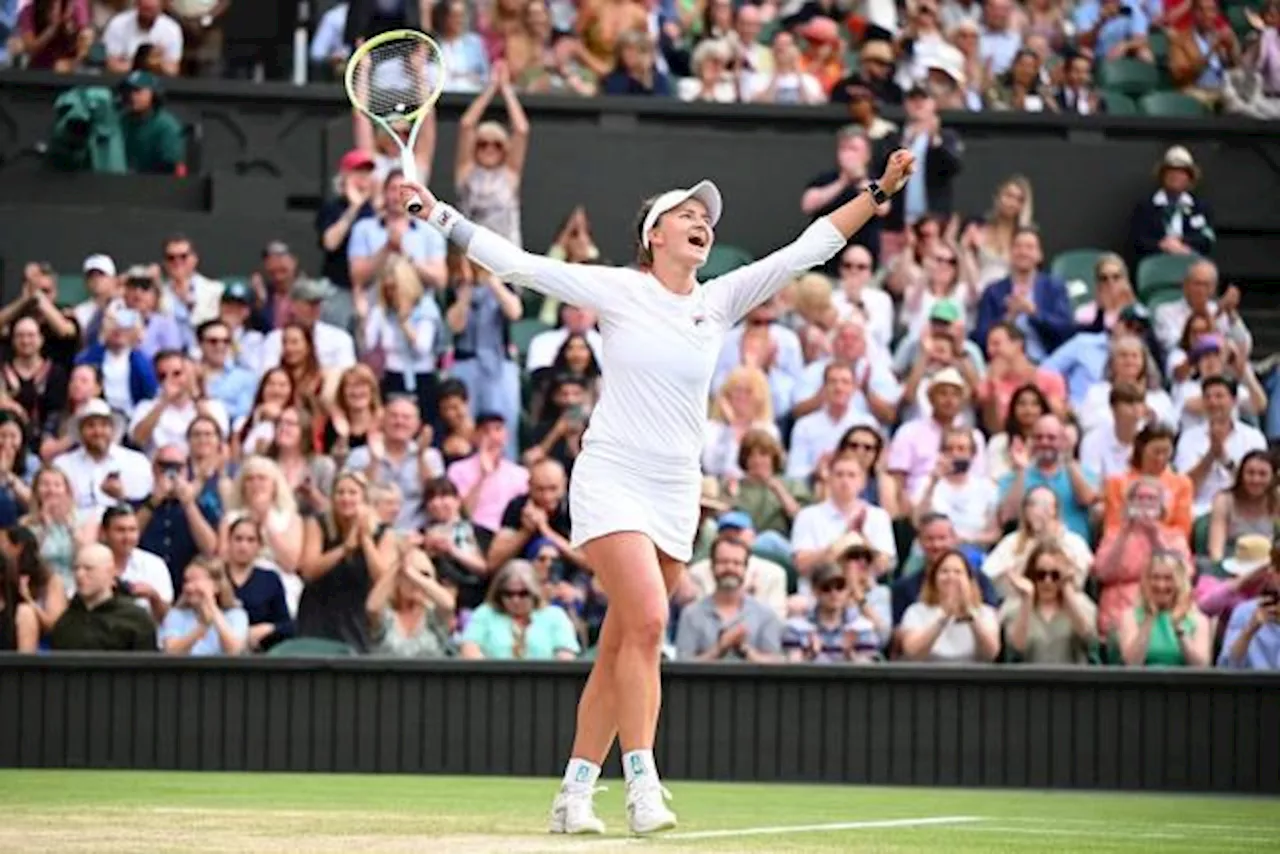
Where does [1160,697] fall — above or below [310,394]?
below

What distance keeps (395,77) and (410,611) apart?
175 inches

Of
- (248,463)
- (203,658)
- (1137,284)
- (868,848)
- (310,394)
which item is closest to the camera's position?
(868,848)

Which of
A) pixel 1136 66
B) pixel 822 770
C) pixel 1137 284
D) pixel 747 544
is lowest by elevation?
pixel 822 770

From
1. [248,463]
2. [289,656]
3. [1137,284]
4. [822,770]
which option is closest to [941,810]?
[822,770]

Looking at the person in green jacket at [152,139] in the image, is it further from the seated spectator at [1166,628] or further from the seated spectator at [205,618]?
the seated spectator at [1166,628]

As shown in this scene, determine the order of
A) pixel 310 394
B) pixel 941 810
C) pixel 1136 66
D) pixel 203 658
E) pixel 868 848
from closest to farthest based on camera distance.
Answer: pixel 868 848, pixel 941 810, pixel 203 658, pixel 310 394, pixel 1136 66

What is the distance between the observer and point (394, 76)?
10.6 metres

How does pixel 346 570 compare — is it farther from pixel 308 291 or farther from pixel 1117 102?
pixel 1117 102

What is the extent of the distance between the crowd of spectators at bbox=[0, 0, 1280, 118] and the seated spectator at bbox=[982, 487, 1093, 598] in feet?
16.7

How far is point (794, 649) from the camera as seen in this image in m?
14.4

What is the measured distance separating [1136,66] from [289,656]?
9752mm

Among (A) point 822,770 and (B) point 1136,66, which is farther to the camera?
(B) point 1136,66

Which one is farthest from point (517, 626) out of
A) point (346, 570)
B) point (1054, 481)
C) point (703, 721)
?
A: point (1054, 481)

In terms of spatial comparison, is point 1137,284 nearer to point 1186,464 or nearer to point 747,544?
point 1186,464
